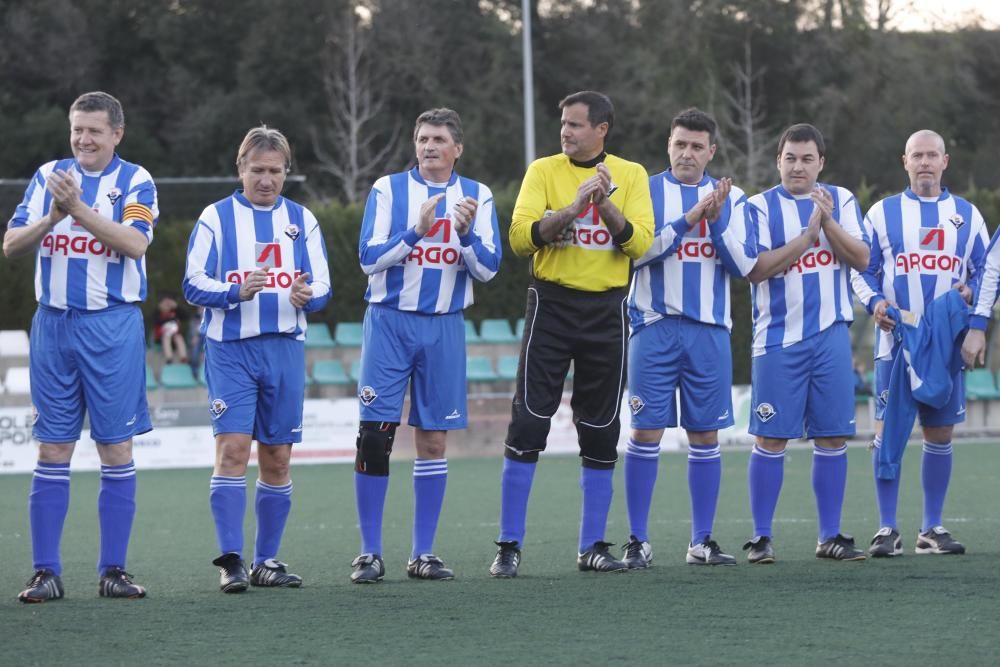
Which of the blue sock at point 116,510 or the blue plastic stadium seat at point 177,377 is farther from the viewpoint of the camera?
the blue plastic stadium seat at point 177,377

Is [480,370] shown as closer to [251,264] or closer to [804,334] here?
[804,334]

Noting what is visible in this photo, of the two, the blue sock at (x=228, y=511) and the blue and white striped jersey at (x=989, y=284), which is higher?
the blue and white striped jersey at (x=989, y=284)

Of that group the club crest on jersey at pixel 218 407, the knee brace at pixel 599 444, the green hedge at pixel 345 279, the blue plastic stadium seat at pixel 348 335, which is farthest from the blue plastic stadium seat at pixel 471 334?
the club crest on jersey at pixel 218 407

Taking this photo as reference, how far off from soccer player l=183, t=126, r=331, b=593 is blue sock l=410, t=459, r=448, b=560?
1.92ft

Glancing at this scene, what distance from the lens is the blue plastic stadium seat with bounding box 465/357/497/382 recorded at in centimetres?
1967

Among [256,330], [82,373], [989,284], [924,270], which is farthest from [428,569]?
[989,284]

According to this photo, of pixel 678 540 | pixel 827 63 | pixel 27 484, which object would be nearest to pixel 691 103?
pixel 827 63

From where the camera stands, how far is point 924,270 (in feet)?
24.5

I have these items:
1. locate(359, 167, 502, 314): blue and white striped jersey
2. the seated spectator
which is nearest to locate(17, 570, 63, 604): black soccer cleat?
locate(359, 167, 502, 314): blue and white striped jersey

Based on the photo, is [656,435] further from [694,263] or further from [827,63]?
[827,63]

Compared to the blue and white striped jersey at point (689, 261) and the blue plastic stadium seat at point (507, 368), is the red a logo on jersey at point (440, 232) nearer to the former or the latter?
the blue and white striped jersey at point (689, 261)

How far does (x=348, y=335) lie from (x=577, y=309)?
1486 centimetres

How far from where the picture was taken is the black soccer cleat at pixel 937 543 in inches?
284

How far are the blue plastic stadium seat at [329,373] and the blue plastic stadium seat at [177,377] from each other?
1568mm
